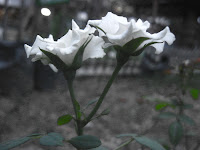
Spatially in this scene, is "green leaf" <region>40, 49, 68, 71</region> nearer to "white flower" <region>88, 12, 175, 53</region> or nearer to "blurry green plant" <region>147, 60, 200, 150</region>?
"white flower" <region>88, 12, 175, 53</region>

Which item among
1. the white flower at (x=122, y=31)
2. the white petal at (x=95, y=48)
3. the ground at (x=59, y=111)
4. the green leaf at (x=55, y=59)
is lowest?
the ground at (x=59, y=111)

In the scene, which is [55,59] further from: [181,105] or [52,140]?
[181,105]

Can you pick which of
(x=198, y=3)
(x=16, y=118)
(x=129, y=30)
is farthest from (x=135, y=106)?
(x=198, y=3)

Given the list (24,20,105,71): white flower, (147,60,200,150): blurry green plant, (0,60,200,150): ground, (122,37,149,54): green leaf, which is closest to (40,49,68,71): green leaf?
(24,20,105,71): white flower

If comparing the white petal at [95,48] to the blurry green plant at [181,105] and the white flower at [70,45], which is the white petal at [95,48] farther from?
the blurry green plant at [181,105]

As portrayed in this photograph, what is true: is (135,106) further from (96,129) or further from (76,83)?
(76,83)

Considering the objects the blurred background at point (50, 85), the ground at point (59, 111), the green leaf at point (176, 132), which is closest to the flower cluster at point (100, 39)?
the green leaf at point (176, 132)

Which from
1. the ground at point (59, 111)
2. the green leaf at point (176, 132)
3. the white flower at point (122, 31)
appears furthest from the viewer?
the ground at point (59, 111)

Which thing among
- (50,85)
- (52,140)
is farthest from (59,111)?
(52,140)
